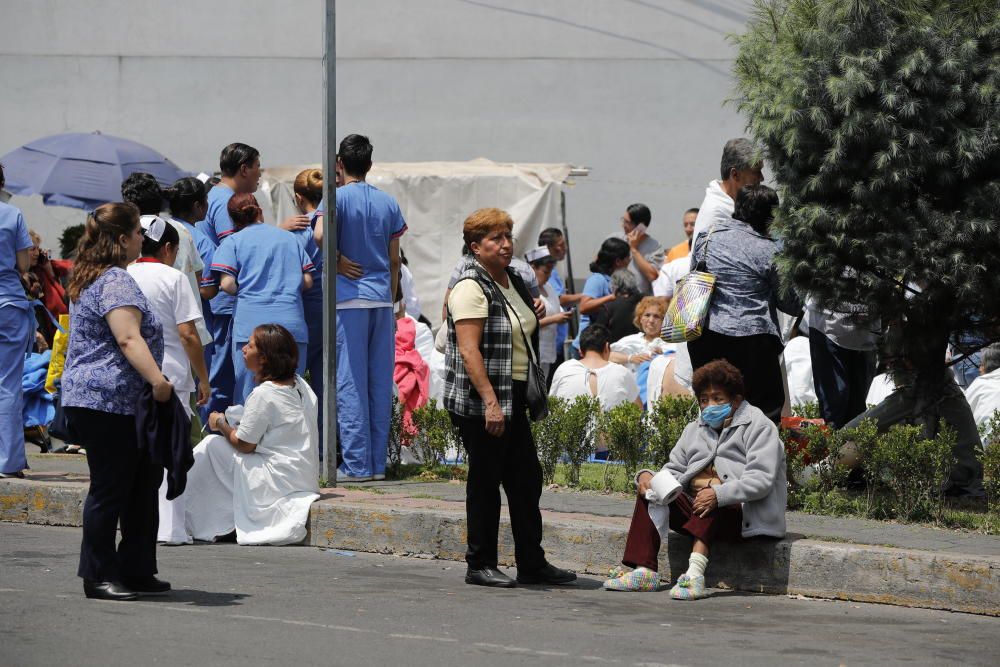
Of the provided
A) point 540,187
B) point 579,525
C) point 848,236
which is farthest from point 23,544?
point 540,187

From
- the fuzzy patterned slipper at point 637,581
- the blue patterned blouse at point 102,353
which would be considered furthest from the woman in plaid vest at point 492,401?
the blue patterned blouse at point 102,353

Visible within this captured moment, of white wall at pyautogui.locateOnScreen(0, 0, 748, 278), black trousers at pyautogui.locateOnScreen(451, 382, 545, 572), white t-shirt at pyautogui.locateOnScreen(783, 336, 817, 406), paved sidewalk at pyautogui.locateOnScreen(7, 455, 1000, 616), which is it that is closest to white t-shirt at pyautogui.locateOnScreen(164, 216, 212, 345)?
paved sidewalk at pyautogui.locateOnScreen(7, 455, 1000, 616)

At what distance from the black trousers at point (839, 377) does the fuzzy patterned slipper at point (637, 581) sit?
2956 mm

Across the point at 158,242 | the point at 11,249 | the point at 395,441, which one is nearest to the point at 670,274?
the point at 395,441

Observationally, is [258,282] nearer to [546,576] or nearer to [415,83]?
[546,576]

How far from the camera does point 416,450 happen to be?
33.8 ft

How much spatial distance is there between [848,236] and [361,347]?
325cm

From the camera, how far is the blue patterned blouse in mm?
6473

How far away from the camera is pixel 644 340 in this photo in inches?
527

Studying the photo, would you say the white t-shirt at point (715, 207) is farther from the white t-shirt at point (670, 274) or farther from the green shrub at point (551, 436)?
the white t-shirt at point (670, 274)

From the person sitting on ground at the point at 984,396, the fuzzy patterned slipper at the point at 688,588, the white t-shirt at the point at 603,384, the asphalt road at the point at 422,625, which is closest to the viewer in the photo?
the asphalt road at the point at 422,625

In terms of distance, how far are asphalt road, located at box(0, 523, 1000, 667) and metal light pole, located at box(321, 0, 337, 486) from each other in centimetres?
156

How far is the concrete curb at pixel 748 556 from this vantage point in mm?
6668

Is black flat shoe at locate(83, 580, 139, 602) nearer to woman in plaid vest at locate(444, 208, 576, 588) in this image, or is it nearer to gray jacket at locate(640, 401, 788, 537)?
woman in plaid vest at locate(444, 208, 576, 588)
